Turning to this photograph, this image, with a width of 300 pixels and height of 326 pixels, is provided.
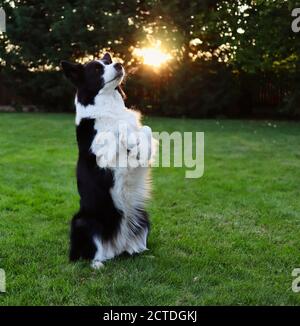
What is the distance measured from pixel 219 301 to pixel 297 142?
327 inches

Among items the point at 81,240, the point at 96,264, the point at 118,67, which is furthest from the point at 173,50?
the point at 96,264

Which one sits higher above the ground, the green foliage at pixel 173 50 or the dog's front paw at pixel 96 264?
the green foliage at pixel 173 50

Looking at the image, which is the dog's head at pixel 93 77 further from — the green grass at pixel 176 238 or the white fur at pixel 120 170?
the green grass at pixel 176 238

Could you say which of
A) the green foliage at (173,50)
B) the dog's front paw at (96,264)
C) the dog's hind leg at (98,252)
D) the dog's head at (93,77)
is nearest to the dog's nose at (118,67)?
the dog's head at (93,77)

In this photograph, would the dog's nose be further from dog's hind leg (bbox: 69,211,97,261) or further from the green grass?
the green grass

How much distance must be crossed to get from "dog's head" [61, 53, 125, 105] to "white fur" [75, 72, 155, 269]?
0.02 metres

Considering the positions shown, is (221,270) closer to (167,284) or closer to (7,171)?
(167,284)

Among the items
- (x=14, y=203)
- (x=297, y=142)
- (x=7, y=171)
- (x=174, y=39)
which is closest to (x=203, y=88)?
(x=174, y=39)

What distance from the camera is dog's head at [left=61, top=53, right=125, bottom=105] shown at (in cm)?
363

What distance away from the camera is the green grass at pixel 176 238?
3.19m

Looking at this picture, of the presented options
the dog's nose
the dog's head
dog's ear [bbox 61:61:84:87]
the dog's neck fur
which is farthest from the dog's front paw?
the dog's nose

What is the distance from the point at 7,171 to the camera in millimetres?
7133

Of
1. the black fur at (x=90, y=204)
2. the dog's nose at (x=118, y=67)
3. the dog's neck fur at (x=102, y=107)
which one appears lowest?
the black fur at (x=90, y=204)

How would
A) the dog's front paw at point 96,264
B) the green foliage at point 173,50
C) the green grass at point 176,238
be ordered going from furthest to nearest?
the green foliage at point 173,50 → the dog's front paw at point 96,264 → the green grass at point 176,238
